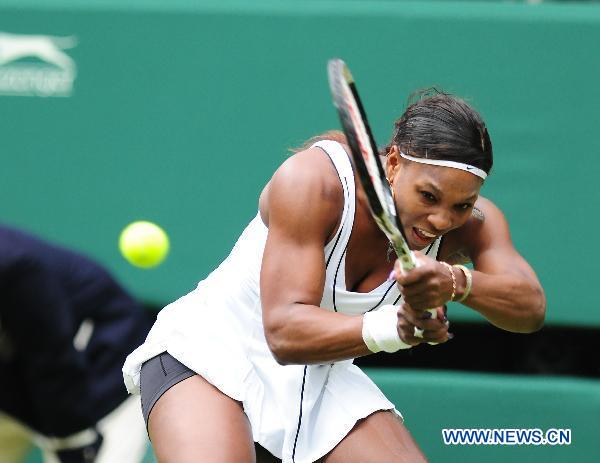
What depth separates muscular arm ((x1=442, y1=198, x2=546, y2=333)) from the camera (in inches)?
108

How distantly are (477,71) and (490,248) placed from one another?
3.81 ft

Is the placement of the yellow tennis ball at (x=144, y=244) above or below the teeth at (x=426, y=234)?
below

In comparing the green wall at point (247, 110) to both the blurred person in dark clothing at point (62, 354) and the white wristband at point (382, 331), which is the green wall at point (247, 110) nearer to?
the blurred person in dark clothing at point (62, 354)

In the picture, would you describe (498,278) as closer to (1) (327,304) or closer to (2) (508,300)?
(2) (508,300)

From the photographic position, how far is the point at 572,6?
3898 millimetres

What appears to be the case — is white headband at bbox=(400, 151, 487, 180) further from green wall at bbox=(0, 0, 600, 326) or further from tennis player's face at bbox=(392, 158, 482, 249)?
green wall at bbox=(0, 0, 600, 326)

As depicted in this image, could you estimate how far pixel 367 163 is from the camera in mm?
2371

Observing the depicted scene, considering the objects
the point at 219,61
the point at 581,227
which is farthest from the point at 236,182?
the point at 581,227

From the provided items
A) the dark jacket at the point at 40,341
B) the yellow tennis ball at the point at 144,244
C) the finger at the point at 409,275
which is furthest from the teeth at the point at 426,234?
the yellow tennis ball at the point at 144,244

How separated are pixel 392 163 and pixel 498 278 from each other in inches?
13.5

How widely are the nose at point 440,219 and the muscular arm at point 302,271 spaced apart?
8.0 inches

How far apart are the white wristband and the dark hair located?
1.21 ft

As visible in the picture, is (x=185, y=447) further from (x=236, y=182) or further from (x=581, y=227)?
(x=581, y=227)

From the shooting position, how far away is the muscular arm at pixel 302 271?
255 cm
